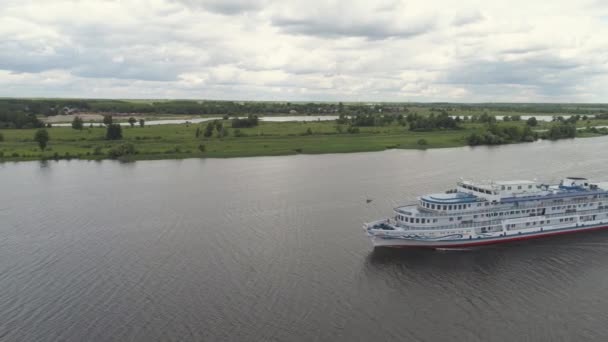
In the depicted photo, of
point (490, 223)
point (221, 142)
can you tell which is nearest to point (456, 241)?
point (490, 223)

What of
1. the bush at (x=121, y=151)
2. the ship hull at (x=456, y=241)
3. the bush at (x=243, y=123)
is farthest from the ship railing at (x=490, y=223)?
the bush at (x=243, y=123)

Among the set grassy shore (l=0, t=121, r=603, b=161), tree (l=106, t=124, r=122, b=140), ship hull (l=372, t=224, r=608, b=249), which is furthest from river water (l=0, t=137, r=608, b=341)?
tree (l=106, t=124, r=122, b=140)

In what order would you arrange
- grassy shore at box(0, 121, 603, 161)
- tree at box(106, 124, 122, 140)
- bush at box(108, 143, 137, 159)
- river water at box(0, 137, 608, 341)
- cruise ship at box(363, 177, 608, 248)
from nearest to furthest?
river water at box(0, 137, 608, 341) < cruise ship at box(363, 177, 608, 248) < bush at box(108, 143, 137, 159) < grassy shore at box(0, 121, 603, 161) < tree at box(106, 124, 122, 140)

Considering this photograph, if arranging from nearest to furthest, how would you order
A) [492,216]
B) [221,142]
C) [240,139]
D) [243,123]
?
[492,216] < [221,142] < [240,139] < [243,123]

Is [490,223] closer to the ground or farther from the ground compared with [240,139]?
closer to the ground

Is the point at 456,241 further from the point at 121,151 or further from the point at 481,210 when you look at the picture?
the point at 121,151

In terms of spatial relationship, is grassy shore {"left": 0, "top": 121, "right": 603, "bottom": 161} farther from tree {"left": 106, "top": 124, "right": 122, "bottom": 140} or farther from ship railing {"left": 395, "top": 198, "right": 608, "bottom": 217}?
ship railing {"left": 395, "top": 198, "right": 608, "bottom": 217}

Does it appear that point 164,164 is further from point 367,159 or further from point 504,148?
point 504,148
